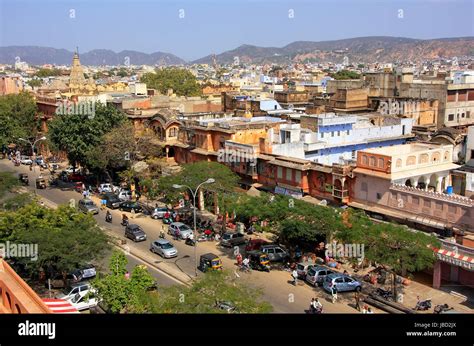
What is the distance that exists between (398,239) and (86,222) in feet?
52.5

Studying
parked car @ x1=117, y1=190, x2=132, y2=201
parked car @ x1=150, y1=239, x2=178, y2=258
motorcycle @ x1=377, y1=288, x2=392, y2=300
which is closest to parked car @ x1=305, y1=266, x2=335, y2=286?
motorcycle @ x1=377, y1=288, x2=392, y2=300

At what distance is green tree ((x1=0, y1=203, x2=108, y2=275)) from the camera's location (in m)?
26.2

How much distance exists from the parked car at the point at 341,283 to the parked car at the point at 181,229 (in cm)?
1226

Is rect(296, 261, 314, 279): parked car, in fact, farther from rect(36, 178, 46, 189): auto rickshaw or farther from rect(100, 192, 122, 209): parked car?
rect(36, 178, 46, 189): auto rickshaw

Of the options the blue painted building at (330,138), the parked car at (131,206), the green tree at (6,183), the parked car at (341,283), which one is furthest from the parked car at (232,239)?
the green tree at (6,183)

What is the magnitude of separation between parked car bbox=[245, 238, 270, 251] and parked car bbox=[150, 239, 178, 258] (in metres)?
4.50

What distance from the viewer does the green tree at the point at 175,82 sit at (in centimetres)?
11269

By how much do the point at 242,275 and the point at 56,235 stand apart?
A: 10006mm

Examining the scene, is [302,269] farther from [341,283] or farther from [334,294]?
[334,294]

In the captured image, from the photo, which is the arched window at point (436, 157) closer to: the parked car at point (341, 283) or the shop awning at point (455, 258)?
the shop awning at point (455, 258)

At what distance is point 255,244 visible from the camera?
34.0 m
